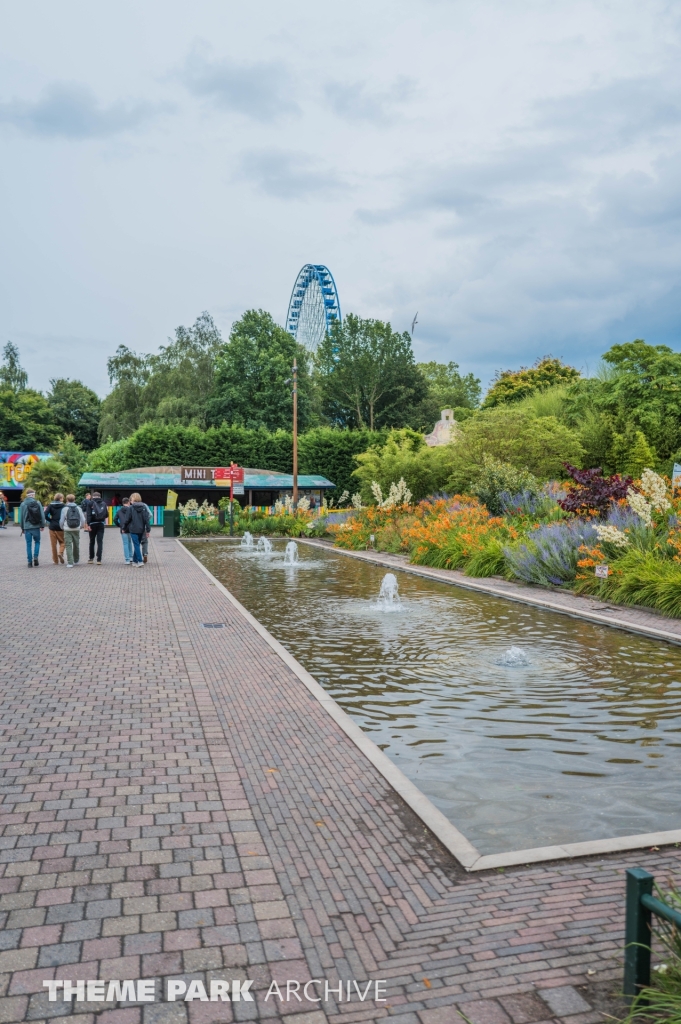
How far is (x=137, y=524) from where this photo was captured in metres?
18.9

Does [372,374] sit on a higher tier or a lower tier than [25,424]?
higher

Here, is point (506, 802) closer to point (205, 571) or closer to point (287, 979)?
point (287, 979)

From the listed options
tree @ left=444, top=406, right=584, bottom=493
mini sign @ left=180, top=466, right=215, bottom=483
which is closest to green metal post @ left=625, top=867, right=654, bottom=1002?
tree @ left=444, top=406, right=584, bottom=493

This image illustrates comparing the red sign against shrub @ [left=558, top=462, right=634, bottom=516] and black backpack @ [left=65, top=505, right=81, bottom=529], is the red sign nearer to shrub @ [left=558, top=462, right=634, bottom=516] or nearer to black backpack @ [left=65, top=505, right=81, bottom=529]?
black backpack @ [left=65, top=505, right=81, bottom=529]

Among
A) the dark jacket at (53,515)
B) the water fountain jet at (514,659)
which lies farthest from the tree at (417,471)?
the water fountain jet at (514,659)

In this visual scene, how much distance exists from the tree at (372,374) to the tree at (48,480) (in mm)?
31595

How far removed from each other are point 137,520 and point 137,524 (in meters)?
0.10

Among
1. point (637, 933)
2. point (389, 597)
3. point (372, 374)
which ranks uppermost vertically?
point (372, 374)

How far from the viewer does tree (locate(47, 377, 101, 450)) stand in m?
71.8

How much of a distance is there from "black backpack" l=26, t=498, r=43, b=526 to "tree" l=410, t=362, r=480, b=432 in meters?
53.8

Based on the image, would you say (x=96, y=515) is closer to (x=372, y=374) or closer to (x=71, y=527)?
(x=71, y=527)

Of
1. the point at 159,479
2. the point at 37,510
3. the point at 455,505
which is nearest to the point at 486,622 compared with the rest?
the point at 455,505

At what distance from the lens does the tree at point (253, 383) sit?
62.6m

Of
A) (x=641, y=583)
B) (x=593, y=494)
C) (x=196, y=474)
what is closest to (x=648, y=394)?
(x=593, y=494)
